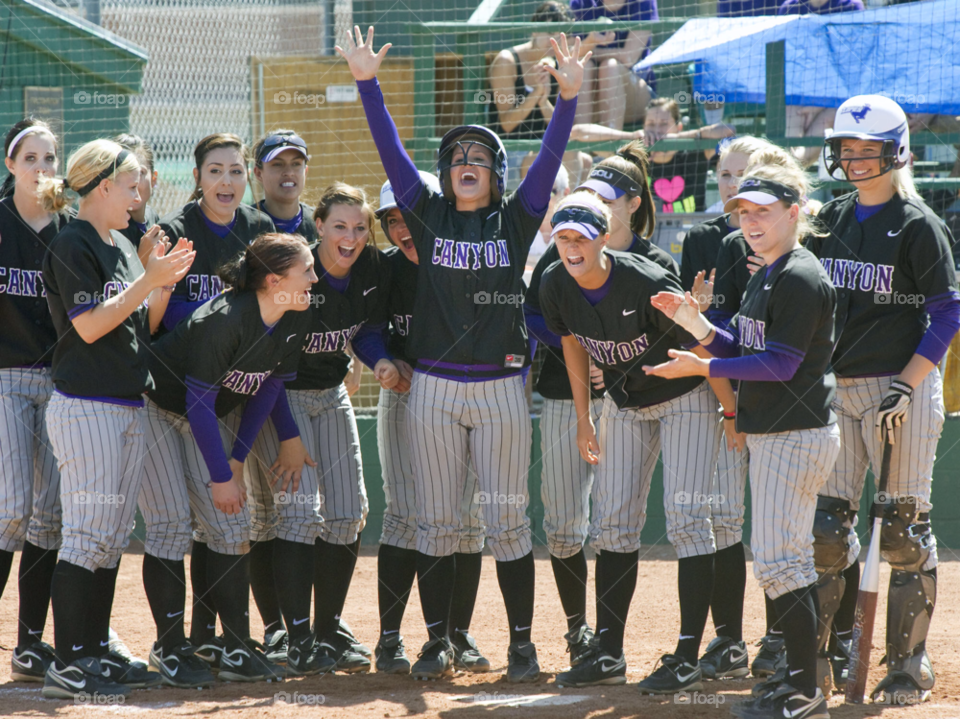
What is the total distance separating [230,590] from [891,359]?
248 centimetres

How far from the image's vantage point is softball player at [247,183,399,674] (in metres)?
3.87

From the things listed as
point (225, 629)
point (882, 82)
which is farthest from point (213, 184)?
point (882, 82)

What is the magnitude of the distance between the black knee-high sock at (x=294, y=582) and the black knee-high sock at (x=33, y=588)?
83 centimetres

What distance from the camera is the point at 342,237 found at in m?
3.95

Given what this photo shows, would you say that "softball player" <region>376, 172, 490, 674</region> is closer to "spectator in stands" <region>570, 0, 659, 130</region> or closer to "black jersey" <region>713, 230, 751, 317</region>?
"black jersey" <region>713, 230, 751, 317</region>

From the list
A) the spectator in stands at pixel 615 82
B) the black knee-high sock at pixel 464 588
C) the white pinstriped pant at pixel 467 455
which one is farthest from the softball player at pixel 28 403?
the spectator in stands at pixel 615 82

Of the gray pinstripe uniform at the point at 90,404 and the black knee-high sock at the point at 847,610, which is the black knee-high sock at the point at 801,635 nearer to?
the black knee-high sock at the point at 847,610

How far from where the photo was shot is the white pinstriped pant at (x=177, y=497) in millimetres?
3654

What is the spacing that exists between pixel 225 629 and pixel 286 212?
167 centimetres

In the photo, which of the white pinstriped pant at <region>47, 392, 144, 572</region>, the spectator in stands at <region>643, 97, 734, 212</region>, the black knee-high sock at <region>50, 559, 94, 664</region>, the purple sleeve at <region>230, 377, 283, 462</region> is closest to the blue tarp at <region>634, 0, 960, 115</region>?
the spectator in stands at <region>643, 97, 734, 212</region>

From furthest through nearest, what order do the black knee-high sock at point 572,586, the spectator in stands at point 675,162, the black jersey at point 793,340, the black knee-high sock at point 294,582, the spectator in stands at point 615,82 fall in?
the spectator in stands at point 615,82 → the spectator in stands at point 675,162 → the black knee-high sock at point 572,586 → the black knee-high sock at point 294,582 → the black jersey at point 793,340

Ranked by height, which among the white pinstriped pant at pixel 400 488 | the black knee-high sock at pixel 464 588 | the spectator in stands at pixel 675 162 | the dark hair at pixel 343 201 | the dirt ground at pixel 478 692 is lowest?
the dirt ground at pixel 478 692

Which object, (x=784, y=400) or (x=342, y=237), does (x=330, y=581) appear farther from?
(x=784, y=400)

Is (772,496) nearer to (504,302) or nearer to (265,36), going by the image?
(504,302)
